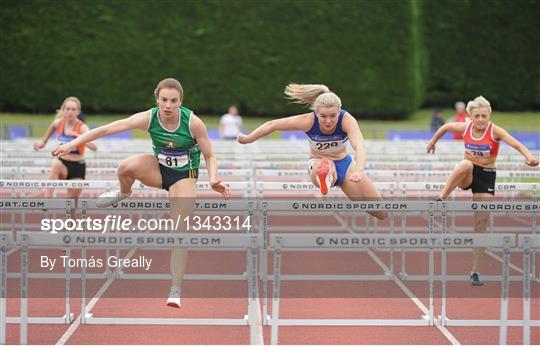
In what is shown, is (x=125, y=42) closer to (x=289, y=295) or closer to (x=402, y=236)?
(x=289, y=295)

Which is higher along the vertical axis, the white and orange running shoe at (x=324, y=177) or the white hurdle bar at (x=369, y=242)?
the white and orange running shoe at (x=324, y=177)

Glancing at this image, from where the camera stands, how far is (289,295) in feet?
25.7

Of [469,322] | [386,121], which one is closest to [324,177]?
Result: [469,322]

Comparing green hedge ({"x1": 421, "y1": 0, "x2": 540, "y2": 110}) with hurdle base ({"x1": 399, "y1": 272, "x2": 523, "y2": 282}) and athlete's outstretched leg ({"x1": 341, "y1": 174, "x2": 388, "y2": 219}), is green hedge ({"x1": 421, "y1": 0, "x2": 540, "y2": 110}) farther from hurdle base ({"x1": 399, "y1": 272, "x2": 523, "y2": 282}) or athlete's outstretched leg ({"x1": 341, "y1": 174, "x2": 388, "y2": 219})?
athlete's outstretched leg ({"x1": 341, "y1": 174, "x2": 388, "y2": 219})

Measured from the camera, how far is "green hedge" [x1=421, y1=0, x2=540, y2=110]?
33.8m

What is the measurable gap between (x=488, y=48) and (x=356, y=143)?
2890cm

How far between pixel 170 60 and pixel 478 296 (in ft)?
80.8

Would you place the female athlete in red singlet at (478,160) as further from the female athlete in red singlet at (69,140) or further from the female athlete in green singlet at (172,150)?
the female athlete in red singlet at (69,140)

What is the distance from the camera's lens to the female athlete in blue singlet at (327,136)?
6.80 m

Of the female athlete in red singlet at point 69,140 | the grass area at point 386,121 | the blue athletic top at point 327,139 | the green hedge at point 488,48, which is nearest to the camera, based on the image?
the blue athletic top at point 327,139

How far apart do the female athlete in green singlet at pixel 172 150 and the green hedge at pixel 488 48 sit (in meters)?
29.2

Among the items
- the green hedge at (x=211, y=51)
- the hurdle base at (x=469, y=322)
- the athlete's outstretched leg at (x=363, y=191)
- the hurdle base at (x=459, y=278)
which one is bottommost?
the hurdle base at (x=469, y=322)

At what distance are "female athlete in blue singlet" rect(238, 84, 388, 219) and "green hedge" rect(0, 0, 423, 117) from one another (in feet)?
78.9

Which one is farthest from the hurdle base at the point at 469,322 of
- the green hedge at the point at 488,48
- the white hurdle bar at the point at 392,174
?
the green hedge at the point at 488,48
